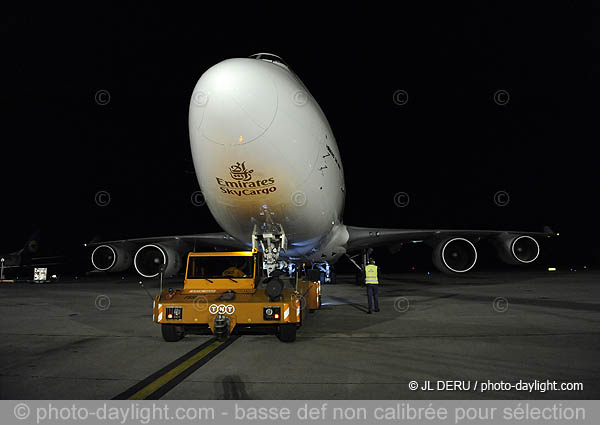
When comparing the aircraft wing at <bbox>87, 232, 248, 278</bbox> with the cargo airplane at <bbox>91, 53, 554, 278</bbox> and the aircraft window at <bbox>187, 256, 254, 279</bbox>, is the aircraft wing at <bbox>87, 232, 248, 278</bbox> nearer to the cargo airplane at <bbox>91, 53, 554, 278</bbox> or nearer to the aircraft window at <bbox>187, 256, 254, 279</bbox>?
the cargo airplane at <bbox>91, 53, 554, 278</bbox>

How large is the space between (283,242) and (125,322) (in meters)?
3.66

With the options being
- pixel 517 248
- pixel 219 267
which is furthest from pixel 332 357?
pixel 517 248

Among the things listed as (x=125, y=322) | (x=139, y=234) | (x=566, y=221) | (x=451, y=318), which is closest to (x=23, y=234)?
(x=139, y=234)

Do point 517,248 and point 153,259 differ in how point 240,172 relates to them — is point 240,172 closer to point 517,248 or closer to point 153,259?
point 153,259

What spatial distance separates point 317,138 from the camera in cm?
959

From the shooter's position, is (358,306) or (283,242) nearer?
(283,242)

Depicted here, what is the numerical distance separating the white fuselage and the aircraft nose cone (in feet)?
0.05

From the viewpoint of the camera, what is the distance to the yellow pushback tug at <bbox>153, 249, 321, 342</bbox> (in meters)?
6.41

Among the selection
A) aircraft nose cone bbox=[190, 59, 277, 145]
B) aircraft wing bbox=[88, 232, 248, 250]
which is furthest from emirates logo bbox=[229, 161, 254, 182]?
aircraft wing bbox=[88, 232, 248, 250]

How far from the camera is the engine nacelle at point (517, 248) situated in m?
17.7

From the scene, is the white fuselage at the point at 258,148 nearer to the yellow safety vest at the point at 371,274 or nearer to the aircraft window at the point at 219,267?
the aircraft window at the point at 219,267

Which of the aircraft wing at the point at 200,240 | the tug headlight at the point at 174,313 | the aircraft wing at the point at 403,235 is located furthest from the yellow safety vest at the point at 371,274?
the aircraft wing at the point at 200,240

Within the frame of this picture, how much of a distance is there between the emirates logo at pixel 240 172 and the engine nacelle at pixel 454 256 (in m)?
11.0

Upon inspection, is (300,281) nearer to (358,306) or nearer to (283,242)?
(283,242)
